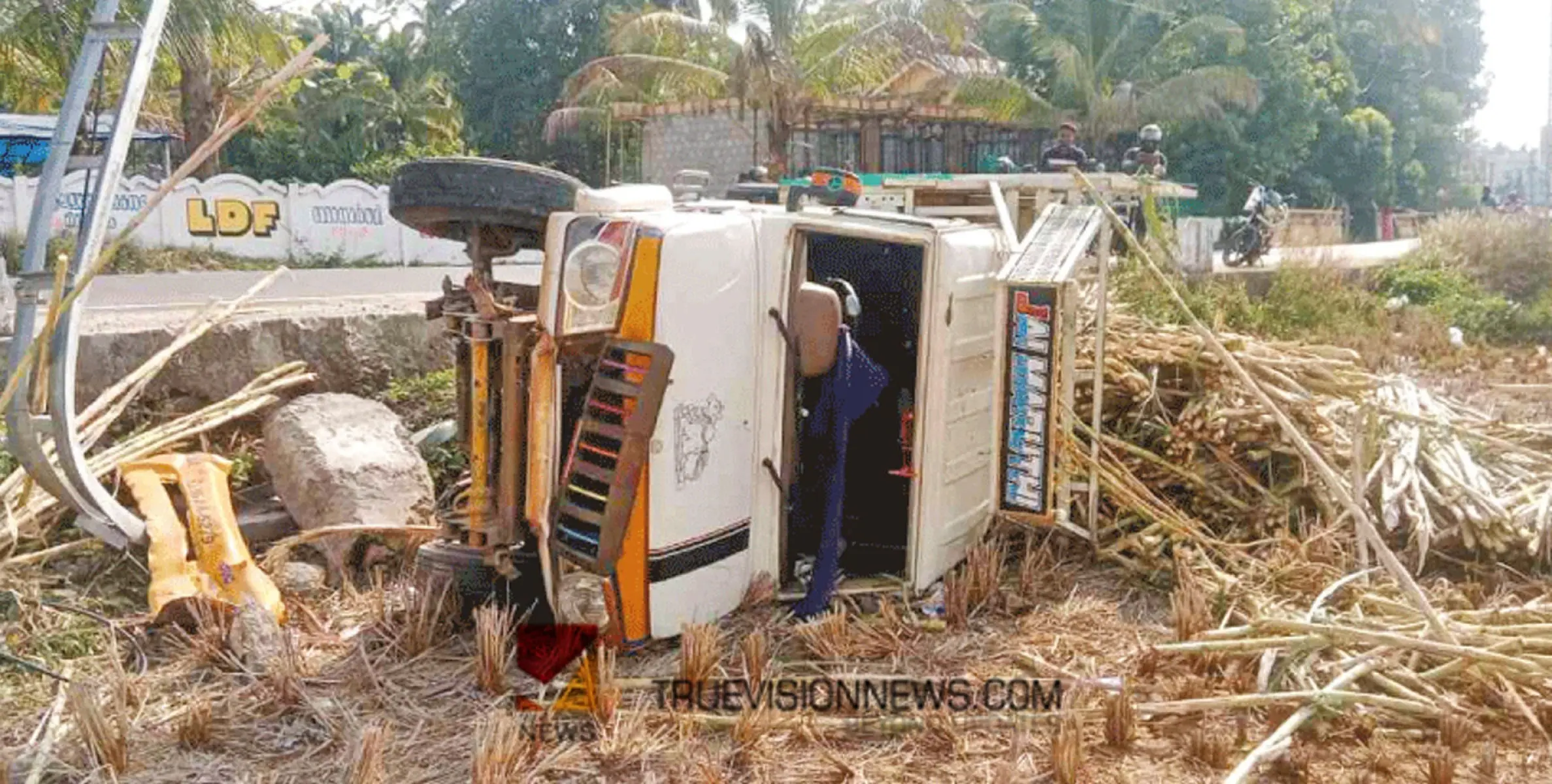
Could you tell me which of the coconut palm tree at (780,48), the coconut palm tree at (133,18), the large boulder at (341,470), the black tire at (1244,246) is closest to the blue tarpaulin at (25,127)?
the coconut palm tree at (133,18)

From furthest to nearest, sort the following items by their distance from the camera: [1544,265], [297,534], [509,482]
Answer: [1544,265]
[297,534]
[509,482]

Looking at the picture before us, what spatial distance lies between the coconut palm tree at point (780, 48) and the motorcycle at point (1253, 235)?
5116 millimetres

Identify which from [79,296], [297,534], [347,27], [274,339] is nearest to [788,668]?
[297,534]

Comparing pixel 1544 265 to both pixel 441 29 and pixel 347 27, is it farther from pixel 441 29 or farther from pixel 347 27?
pixel 347 27

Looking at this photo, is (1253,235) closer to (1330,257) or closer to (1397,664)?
(1330,257)

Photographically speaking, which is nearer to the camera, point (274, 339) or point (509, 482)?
point (509, 482)

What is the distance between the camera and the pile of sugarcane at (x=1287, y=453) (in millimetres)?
5691

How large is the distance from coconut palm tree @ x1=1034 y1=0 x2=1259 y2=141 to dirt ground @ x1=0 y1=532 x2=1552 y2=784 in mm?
20517

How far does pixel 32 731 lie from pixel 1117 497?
424 cm

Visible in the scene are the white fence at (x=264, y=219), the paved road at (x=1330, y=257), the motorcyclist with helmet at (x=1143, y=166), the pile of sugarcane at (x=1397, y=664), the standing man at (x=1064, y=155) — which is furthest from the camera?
the white fence at (x=264, y=219)

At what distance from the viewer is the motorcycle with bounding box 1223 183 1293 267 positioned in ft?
59.3

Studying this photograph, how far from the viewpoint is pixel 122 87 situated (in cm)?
504

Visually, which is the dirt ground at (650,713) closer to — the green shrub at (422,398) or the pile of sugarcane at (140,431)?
the pile of sugarcane at (140,431)

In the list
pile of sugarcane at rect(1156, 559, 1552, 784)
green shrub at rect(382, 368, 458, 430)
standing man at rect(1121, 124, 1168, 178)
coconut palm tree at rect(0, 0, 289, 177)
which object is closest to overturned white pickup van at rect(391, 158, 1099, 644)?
pile of sugarcane at rect(1156, 559, 1552, 784)
